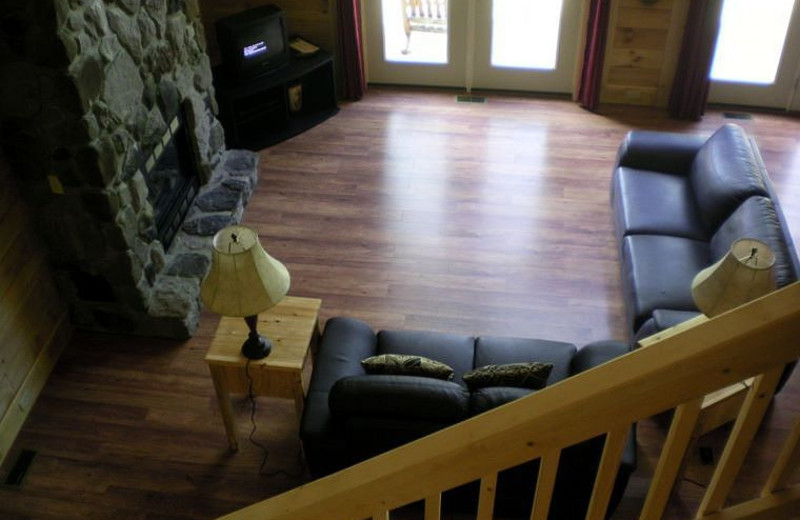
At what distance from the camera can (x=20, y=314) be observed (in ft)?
13.4

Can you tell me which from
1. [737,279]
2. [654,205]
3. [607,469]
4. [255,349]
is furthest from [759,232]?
[607,469]

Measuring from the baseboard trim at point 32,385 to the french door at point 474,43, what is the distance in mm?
3791

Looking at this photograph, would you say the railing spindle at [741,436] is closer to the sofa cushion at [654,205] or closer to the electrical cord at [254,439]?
the electrical cord at [254,439]

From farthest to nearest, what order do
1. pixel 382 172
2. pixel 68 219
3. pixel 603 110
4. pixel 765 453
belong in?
pixel 603 110, pixel 382 172, pixel 68 219, pixel 765 453

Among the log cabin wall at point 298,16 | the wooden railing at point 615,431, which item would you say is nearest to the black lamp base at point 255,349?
the wooden railing at point 615,431

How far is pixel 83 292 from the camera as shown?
4473 mm

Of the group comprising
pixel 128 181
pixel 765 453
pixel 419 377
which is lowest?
pixel 765 453

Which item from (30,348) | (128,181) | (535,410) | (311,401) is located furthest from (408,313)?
(535,410)

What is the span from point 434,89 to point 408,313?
306 cm

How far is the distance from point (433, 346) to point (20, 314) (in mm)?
2211

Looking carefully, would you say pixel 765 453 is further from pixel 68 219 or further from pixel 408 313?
pixel 68 219

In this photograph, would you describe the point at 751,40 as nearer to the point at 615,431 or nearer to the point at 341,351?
the point at 341,351

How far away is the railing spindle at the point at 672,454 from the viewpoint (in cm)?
120

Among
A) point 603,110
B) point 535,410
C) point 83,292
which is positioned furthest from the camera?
point 603,110
